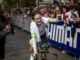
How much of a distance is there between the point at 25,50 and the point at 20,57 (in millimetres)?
2008

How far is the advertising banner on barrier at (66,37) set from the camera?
1211cm

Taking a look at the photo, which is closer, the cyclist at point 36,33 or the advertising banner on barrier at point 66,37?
the cyclist at point 36,33

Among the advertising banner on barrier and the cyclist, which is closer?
the cyclist

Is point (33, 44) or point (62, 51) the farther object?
point (62, 51)

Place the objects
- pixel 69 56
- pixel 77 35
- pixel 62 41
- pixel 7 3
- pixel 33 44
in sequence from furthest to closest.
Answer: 1. pixel 7 3
2. pixel 62 41
3. pixel 69 56
4. pixel 77 35
5. pixel 33 44

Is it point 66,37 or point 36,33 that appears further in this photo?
point 66,37

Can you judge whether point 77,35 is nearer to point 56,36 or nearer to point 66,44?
point 66,44

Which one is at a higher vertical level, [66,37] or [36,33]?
[36,33]

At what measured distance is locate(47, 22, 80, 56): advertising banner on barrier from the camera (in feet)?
39.7

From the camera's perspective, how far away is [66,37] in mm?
13195

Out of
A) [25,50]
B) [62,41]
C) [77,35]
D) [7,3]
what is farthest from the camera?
[7,3]

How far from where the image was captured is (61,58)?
12516mm

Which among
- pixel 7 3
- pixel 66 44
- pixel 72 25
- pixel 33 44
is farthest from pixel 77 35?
pixel 7 3

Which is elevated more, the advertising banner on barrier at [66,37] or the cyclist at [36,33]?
the cyclist at [36,33]
